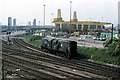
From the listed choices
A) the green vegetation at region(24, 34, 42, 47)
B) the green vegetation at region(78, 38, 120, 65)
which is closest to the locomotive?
the green vegetation at region(78, 38, 120, 65)

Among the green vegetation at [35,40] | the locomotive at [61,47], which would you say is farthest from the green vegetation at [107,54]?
the green vegetation at [35,40]

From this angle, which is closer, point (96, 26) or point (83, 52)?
point (83, 52)

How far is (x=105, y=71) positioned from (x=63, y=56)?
11.3 meters

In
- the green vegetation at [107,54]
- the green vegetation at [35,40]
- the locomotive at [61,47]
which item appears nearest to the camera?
the green vegetation at [107,54]

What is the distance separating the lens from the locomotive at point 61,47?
29.7 metres

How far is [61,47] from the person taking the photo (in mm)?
31422

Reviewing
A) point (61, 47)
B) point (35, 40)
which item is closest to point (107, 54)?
point (61, 47)

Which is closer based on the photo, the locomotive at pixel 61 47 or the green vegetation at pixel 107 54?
the green vegetation at pixel 107 54

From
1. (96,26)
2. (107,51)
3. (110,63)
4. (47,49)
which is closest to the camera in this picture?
(110,63)

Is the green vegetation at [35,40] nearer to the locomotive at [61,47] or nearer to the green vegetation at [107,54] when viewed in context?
the locomotive at [61,47]

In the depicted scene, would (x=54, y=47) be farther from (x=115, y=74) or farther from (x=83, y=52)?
(x=115, y=74)

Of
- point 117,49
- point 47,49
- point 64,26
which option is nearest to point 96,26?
point 64,26

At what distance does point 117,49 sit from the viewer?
27.2 m

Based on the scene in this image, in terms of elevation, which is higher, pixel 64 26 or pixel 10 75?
pixel 64 26
